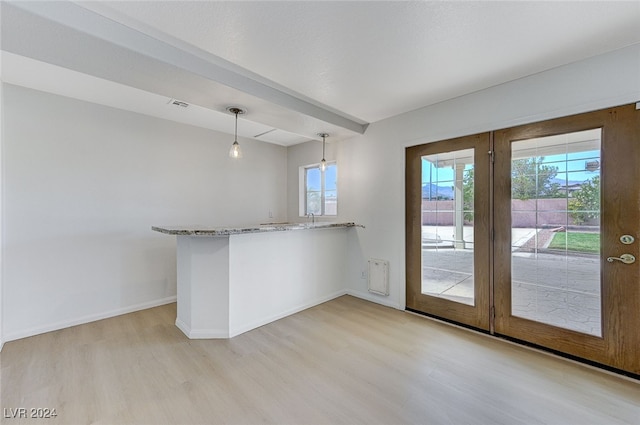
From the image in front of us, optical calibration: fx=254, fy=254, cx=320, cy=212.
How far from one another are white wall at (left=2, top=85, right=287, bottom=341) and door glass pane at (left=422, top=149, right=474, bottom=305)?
10.7 ft

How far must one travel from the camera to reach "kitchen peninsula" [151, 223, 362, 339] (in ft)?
8.77

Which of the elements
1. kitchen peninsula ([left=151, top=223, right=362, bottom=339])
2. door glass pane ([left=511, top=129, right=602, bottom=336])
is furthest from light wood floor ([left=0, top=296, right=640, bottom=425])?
door glass pane ([left=511, top=129, right=602, bottom=336])

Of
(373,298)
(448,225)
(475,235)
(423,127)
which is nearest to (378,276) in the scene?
(373,298)

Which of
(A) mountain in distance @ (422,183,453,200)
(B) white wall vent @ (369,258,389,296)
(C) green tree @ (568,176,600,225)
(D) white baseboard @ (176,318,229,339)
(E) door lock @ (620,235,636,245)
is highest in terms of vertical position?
(A) mountain in distance @ (422,183,453,200)

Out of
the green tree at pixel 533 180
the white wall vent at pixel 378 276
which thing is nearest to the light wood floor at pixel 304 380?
the white wall vent at pixel 378 276

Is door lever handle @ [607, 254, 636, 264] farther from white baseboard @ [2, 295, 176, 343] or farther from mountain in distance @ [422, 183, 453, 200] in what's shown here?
white baseboard @ [2, 295, 176, 343]

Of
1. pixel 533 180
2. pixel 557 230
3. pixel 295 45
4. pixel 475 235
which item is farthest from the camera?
pixel 475 235

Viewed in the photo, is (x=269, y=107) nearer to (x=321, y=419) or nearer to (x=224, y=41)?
(x=224, y=41)

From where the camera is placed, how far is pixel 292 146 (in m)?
5.20

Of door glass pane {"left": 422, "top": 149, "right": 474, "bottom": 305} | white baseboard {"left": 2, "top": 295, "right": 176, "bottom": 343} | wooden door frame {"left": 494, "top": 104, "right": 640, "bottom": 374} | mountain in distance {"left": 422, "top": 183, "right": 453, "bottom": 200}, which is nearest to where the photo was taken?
wooden door frame {"left": 494, "top": 104, "right": 640, "bottom": 374}

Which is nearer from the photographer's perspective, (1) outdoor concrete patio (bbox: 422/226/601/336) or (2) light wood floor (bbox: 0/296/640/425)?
(2) light wood floor (bbox: 0/296/640/425)

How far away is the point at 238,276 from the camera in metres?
2.78

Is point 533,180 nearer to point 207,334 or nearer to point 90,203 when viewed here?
point 207,334

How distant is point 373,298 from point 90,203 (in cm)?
391
